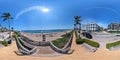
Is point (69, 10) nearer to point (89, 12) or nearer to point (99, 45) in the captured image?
point (89, 12)

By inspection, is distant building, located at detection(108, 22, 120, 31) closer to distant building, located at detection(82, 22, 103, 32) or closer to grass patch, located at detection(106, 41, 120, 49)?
distant building, located at detection(82, 22, 103, 32)

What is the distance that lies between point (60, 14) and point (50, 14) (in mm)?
175

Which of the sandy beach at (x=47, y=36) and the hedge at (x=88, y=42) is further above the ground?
the sandy beach at (x=47, y=36)

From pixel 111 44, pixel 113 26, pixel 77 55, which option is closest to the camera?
pixel 113 26

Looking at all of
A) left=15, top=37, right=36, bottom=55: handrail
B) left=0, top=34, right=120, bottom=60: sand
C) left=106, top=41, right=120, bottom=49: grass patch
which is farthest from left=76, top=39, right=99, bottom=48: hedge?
left=15, top=37, right=36, bottom=55: handrail

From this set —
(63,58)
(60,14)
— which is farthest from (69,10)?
(63,58)

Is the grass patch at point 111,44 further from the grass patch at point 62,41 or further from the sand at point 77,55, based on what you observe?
the grass patch at point 62,41

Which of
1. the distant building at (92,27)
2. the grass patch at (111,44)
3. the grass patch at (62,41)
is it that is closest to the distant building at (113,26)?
the distant building at (92,27)

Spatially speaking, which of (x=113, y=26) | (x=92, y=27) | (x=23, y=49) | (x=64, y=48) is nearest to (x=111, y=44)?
(x=113, y=26)

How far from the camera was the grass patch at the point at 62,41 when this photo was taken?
10050mm

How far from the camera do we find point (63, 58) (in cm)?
1020

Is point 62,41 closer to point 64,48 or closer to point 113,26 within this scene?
point 64,48

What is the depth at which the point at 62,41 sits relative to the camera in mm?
10141

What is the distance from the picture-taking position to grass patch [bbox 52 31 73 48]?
396 inches
